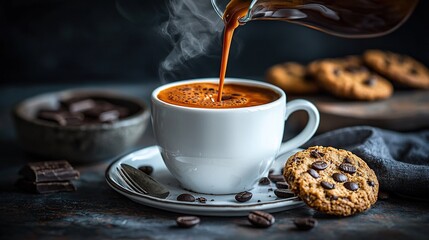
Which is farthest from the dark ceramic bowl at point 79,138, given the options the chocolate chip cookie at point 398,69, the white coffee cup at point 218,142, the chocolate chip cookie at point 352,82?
the chocolate chip cookie at point 398,69

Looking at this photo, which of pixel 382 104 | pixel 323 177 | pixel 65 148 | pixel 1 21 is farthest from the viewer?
pixel 1 21

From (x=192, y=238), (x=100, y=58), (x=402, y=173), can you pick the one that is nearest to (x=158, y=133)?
(x=192, y=238)

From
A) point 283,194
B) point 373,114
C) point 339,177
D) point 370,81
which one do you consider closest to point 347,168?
point 339,177

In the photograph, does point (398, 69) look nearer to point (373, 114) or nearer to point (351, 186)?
point (373, 114)

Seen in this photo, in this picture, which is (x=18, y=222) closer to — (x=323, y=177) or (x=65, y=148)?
(x=65, y=148)

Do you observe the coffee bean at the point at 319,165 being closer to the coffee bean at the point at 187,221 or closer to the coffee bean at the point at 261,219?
the coffee bean at the point at 261,219

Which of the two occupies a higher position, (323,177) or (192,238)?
(323,177)
